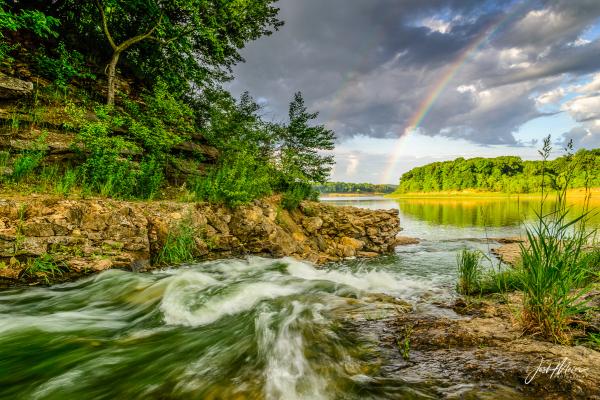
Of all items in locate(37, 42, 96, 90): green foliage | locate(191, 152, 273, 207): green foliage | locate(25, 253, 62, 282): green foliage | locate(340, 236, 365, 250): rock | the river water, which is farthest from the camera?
locate(340, 236, 365, 250): rock

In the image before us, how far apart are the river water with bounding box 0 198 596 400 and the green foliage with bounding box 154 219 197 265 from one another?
1.12 m

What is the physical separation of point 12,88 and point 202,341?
30.6ft

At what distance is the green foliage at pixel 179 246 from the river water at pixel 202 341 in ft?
3.69

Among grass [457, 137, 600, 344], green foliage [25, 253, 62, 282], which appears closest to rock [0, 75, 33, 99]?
green foliage [25, 253, 62, 282]

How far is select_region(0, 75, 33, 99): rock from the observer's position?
7.91m

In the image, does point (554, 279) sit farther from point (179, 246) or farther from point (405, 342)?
point (179, 246)

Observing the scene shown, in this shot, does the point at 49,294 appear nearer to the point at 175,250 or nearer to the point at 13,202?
the point at 13,202

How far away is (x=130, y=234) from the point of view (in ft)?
23.8

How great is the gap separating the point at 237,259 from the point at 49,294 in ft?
16.0

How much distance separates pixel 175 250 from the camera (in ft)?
26.6

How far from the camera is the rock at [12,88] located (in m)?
7.91

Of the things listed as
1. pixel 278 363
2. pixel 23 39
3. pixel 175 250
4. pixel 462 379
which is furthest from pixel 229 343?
pixel 23 39
